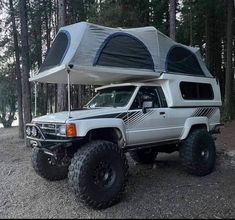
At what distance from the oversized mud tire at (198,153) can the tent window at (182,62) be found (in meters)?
1.59

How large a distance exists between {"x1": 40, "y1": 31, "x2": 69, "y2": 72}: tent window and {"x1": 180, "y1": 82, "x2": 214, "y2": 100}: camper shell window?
300 cm

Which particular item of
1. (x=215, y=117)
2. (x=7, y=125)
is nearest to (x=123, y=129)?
(x=215, y=117)

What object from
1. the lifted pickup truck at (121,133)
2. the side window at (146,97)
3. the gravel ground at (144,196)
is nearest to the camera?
the gravel ground at (144,196)

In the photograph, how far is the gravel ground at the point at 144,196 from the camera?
5.21 metres

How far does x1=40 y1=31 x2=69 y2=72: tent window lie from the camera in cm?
629

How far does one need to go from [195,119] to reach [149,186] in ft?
7.15

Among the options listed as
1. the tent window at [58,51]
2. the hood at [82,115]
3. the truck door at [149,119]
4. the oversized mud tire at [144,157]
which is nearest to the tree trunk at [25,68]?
the oversized mud tire at [144,157]

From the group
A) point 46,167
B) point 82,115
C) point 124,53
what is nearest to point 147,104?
point 124,53

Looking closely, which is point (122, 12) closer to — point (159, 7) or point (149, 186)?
point (159, 7)

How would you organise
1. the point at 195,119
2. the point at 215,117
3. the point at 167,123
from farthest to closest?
the point at 215,117 < the point at 195,119 < the point at 167,123

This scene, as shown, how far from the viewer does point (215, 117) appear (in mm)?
8570

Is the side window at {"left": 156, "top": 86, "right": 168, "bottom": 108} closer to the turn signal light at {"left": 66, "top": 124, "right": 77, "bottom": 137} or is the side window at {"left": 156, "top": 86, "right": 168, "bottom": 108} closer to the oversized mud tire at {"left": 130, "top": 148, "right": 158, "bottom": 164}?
the oversized mud tire at {"left": 130, "top": 148, "right": 158, "bottom": 164}

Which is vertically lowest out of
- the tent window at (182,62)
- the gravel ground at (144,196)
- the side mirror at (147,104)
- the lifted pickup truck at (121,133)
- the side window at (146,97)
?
A: the gravel ground at (144,196)

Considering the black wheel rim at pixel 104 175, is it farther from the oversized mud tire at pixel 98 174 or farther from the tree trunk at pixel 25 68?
the tree trunk at pixel 25 68
